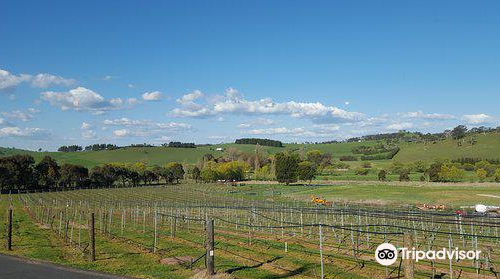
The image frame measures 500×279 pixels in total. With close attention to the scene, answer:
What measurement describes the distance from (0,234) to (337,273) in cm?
2619

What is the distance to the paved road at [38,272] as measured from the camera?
682 inches

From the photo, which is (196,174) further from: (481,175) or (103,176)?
(481,175)

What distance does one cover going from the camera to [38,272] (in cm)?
1823

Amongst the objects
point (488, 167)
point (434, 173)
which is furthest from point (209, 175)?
point (488, 167)

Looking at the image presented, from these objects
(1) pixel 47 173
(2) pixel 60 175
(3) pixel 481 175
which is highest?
(1) pixel 47 173

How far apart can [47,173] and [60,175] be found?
3821mm

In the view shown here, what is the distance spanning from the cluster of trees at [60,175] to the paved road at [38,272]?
388 feet

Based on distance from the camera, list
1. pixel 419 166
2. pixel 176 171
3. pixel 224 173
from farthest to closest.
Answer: pixel 176 171 < pixel 224 173 < pixel 419 166

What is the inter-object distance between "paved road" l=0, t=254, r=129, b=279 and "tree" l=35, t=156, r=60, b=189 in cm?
12931

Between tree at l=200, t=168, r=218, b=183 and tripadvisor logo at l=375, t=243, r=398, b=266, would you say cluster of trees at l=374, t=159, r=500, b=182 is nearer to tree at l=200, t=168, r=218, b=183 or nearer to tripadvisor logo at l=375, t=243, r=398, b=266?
tree at l=200, t=168, r=218, b=183

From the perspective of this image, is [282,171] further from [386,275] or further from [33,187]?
[386,275]

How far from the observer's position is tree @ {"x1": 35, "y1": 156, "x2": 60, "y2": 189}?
139 m

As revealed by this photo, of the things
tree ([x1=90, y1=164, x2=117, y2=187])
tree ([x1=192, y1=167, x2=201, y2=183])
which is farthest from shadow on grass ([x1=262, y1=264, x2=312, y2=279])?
tree ([x1=192, y1=167, x2=201, y2=183])

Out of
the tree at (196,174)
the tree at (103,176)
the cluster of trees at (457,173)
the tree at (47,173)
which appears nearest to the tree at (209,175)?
the tree at (196,174)
